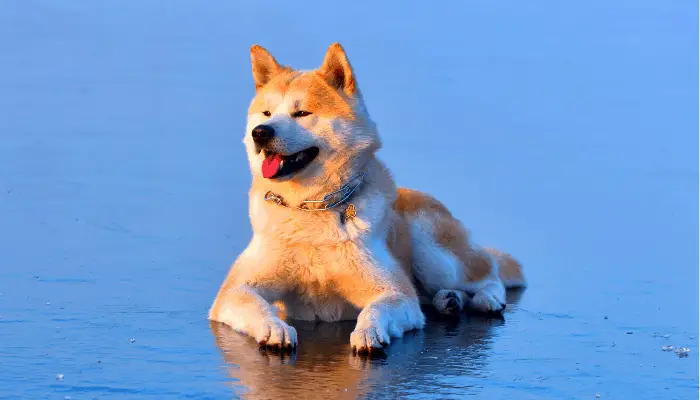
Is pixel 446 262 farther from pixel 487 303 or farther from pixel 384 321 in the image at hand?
pixel 384 321

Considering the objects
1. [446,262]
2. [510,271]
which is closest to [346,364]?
[446,262]

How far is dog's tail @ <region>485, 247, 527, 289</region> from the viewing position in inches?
328

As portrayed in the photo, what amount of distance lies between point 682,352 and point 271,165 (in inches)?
88.7

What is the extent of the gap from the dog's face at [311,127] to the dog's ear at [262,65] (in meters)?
0.16

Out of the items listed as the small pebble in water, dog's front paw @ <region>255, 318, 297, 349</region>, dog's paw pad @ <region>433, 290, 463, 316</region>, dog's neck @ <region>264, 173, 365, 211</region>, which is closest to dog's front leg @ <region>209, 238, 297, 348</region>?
dog's front paw @ <region>255, 318, 297, 349</region>

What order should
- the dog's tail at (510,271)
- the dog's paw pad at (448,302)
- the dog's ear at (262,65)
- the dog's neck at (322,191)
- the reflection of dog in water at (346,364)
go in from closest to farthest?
1. the reflection of dog in water at (346,364)
2. the dog's neck at (322,191)
3. the dog's ear at (262,65)
4. the dog's paw pad at (448,302)
5. the dog's tail at (510,271)

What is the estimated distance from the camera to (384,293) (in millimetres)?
6695

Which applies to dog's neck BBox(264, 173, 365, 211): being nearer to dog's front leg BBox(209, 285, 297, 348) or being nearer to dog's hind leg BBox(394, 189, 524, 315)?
dog's front leg BBox(209, 285, 297, 348)

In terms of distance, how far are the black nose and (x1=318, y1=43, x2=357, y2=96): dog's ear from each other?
0.56 meters

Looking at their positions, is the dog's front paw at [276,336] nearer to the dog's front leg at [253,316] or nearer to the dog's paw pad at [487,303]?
the dog's front leg at [253,316]

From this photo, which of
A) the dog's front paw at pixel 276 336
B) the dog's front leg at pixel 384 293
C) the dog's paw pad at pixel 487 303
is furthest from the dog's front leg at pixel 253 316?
the dog's paw pad at pixel 487 303

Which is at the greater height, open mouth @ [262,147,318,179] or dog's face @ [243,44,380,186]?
dog's face @ [243,44,380,186]

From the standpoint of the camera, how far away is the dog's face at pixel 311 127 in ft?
21.8

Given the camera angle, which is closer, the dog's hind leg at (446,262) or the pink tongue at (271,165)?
the pink tongue at (271,165)
